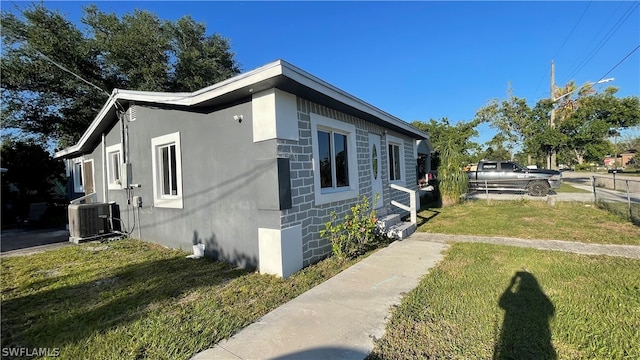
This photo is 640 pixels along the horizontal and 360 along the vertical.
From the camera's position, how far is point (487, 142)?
30.0 metres

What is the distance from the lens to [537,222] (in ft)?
25.8

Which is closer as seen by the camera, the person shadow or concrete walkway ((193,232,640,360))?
the person shadow

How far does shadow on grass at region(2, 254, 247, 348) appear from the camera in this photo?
9.98ft

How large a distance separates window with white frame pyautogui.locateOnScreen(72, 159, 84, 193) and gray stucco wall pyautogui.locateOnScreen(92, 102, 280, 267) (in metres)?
6.32

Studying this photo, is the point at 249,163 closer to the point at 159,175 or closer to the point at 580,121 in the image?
the point at 159,175

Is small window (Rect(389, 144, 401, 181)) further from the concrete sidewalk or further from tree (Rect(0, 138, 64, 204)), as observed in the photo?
tree (Rect(0, 138, 64, 204))

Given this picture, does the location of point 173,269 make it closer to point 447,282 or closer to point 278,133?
point 278,133

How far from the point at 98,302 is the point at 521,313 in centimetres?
524

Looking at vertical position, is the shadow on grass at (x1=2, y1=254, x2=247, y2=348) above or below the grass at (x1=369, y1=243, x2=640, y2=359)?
above

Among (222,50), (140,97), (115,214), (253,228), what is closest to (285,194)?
(253,228)

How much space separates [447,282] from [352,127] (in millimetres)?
4082

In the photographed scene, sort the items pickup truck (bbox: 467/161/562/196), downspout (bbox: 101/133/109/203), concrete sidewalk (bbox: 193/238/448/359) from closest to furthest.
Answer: concrete sidewalk (bbox: 193/238/448/359) → downspout (bbox: 101/133/109/203) → pickup truck (bbox: 467/161/562/196)

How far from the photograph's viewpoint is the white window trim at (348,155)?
5.35 m

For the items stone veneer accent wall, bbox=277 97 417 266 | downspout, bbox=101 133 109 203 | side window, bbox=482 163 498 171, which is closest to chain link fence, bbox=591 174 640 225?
side window, bbox=482 163 498 171
